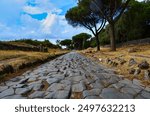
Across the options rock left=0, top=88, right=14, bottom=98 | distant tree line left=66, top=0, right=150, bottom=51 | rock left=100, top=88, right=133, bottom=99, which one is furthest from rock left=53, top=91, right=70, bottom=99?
distant tree line left=66, top=0, right=150, bottom=51

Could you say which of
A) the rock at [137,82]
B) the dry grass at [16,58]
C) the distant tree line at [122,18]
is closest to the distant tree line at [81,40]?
the distant tree line at [122,18]

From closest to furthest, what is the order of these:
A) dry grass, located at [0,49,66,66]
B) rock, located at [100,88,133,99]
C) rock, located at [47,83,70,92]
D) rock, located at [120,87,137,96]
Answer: rock, located at [100,88,133,99], rock, located at [120,87,137,96], rock, located at [47,83,70,92], dry grass, located at [0,49,66,66]

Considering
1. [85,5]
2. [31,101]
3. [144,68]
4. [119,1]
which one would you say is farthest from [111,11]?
[31,101]

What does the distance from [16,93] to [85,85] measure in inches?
61.0

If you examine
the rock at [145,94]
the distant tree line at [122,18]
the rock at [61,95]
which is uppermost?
the distant tree line at [122,18]

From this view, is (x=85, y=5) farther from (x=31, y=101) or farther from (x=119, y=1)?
(x=31, y=101)

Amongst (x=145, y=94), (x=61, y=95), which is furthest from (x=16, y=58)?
(x=145, y=94)

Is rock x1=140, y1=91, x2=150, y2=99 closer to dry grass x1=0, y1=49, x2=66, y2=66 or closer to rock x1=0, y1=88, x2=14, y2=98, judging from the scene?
rock x1=0, y1=88, x2=14, y2=98

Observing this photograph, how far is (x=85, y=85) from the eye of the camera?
15.2 feet

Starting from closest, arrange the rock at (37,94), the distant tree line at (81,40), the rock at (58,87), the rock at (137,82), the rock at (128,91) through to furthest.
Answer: the rock at (37,94) < the rock at (128,91) < the rock at (58,87) < the rock at (137,82) < the distant tree line at (81,40)

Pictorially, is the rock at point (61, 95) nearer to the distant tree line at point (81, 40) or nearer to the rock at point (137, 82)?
the rock at point (137, 82)

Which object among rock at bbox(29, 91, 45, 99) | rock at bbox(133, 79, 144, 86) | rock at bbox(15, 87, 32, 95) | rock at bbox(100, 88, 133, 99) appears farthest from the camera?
rock at bbox(133, 79, 144, 86)

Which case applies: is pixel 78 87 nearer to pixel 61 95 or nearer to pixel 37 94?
pixel 61 95

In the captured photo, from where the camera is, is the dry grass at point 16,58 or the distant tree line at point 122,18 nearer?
the dry grass at point 16,58
